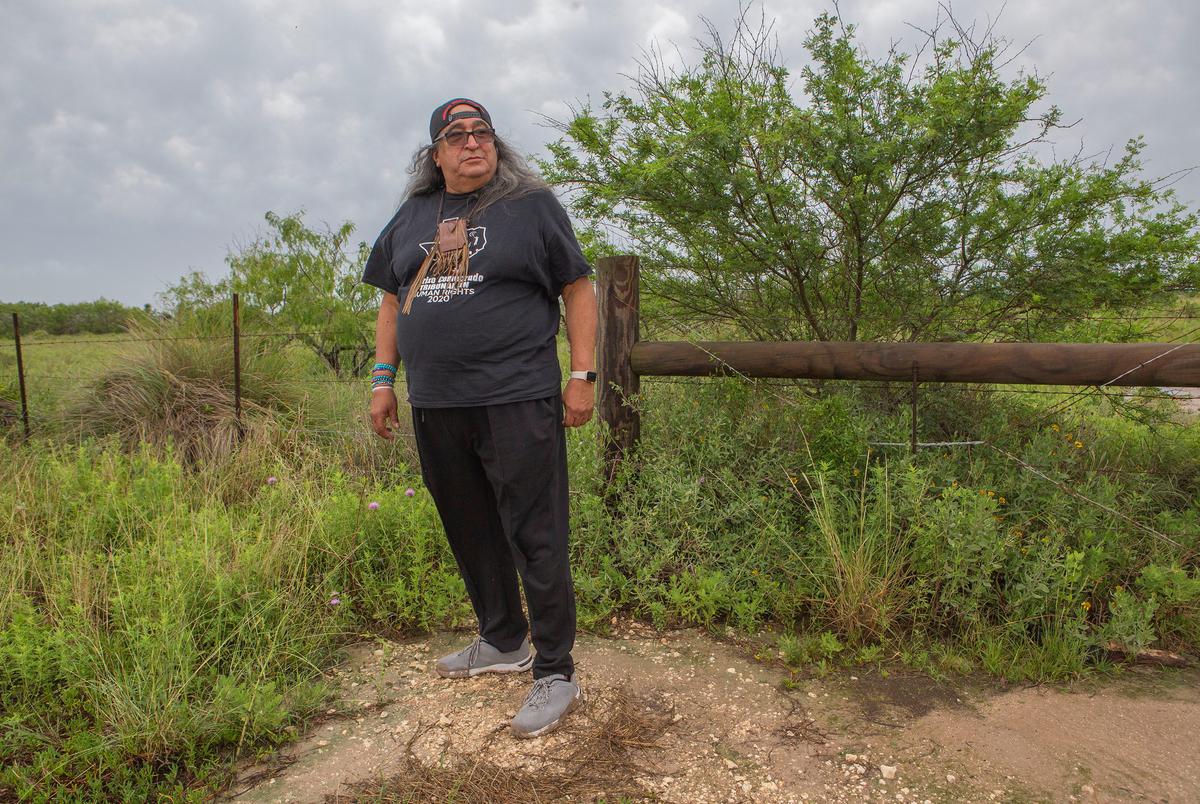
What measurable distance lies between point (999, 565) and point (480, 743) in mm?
2286

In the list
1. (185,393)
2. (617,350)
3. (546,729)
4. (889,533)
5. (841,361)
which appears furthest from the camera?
(185,393)

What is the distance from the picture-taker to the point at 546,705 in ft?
9.76

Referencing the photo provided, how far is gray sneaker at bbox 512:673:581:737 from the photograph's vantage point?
9.55 ft

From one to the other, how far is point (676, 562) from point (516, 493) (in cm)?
127

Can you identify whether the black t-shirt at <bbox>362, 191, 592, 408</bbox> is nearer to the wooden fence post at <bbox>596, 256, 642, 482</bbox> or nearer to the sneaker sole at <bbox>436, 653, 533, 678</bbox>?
the sneaker sole at <bbox>436, 653, 533, 678</bbox>

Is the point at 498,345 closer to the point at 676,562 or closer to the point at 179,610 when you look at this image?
the point at 676,562

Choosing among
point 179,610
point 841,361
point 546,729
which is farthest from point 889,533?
point 179,610

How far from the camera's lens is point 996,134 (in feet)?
14.9

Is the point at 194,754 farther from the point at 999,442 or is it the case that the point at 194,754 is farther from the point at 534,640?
the point at 999,442

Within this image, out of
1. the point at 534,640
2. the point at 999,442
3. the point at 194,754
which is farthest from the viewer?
the point at 999,442

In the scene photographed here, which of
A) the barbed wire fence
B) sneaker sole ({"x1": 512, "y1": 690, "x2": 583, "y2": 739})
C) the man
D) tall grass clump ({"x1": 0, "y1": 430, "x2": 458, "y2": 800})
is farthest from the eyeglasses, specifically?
sneaker sole ({"x1": 512, "y1": 690, "x2": 583, "y2": 739})

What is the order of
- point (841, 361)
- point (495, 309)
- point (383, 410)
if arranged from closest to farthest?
point (495, 309) < point (383, 410) < point (841, 361)

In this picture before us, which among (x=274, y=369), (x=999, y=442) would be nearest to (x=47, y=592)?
(x=274, y=369)

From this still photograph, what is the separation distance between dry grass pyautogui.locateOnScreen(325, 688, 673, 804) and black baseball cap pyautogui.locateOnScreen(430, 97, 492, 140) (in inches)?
89.5
